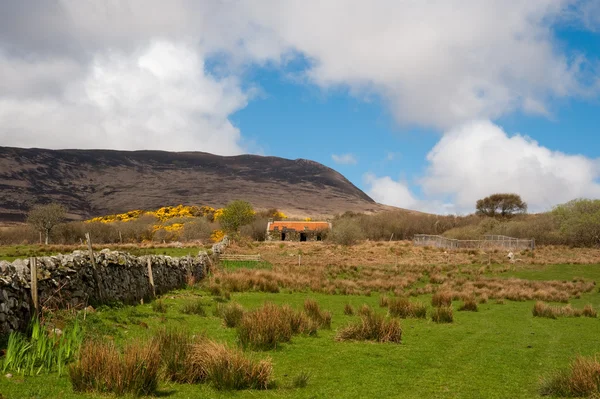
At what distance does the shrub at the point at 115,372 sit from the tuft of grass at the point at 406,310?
37.8ft

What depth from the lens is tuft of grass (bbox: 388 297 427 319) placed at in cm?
1734

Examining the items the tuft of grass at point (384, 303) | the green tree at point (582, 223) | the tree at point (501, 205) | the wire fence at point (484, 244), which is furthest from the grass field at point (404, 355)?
the tree at point (501, 205)

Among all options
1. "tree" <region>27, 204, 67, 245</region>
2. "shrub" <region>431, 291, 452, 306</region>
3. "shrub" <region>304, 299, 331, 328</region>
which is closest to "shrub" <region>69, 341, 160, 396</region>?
"shrub" <region>304, 299, 331, 328</region>

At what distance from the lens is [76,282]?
14273 mm

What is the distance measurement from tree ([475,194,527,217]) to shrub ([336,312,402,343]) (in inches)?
4373

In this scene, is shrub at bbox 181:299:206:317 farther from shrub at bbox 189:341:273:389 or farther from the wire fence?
the wire fence

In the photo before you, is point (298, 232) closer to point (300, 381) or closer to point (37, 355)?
point (300, 381)

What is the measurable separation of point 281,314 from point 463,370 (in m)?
4.94

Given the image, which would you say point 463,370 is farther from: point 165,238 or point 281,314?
point 165,238

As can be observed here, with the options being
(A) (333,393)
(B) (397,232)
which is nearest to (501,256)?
(A) (333,393)

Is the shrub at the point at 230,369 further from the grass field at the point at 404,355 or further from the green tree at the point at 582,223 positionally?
the green tree at the point at 582,223

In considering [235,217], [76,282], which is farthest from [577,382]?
[235,217]

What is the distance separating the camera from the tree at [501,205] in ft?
370

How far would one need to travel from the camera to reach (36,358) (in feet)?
28.5
